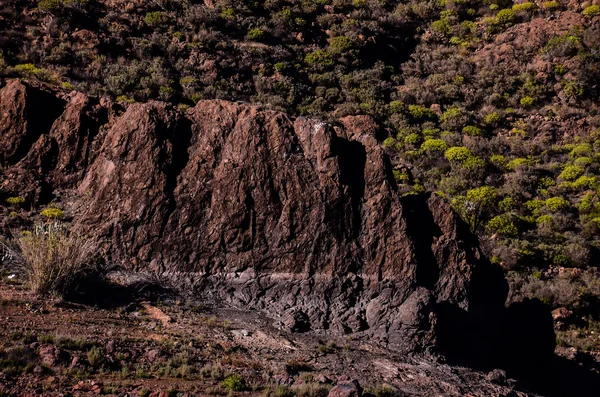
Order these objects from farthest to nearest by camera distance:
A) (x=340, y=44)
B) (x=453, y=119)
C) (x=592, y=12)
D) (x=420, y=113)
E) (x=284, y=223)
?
(x=592, y=12), (x=340, y=44), (x=420, y=113), (x=453, y=119), (x=284, y=223)

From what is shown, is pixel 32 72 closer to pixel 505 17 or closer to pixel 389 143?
pixel 389 143

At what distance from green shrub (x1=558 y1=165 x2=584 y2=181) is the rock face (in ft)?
48.8

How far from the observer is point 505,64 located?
3198 centimetres

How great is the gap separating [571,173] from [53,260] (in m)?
22.3

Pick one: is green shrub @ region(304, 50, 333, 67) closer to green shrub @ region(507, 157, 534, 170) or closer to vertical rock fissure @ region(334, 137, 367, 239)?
green shrub @ region(507, 157, 534, 170)

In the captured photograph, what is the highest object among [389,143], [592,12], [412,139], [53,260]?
[592,12]

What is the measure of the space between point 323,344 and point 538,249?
13.1 m

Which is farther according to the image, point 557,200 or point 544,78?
point 544,78

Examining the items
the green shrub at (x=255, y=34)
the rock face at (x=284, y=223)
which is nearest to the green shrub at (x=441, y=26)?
the green shrub at (x=255, y=34)

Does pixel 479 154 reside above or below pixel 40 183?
above

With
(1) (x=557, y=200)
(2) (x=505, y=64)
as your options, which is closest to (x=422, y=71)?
(2) (x=505, y=64)

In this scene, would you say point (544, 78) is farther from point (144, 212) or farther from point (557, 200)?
point (144, 212)

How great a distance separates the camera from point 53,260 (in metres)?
8.70

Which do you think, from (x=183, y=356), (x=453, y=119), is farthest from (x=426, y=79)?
(x=183, y=356)
